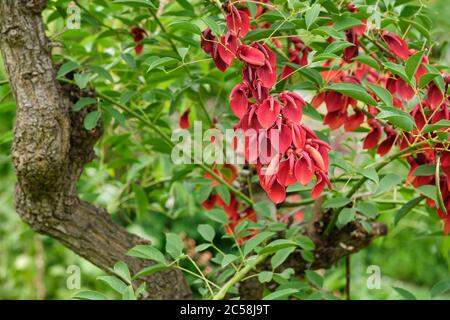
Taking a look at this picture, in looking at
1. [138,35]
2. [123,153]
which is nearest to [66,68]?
[138,35]

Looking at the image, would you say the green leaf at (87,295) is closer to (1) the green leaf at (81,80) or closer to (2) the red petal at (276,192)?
(2) the red petal at (276,192)

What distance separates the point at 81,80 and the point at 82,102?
0.16ft

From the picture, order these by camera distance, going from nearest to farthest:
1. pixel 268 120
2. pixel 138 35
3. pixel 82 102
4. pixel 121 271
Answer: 1. pixel 268 120
2. pixel 121 271
3. pixel 82 102
4. pixel 138 35

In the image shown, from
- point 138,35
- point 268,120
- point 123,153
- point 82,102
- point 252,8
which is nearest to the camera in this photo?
point 268,120

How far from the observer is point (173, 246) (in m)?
0.89

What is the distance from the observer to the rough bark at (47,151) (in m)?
0.97

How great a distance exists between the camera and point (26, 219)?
110cm

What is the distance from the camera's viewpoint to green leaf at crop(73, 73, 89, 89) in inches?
39.1

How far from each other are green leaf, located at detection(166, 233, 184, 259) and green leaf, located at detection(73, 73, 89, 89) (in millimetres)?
269

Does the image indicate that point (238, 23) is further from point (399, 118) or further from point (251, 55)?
point (399, 118)

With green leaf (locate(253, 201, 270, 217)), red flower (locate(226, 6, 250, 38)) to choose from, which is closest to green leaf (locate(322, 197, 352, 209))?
green leaf (locate(253, 201, 270, 217))

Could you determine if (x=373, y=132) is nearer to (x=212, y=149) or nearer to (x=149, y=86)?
(x=212, y=149)

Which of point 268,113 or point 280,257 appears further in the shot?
point 280,257
